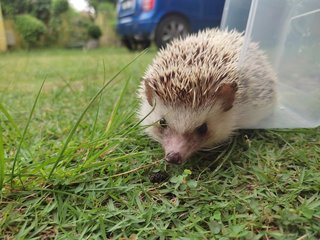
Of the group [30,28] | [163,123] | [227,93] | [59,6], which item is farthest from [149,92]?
[59,6]

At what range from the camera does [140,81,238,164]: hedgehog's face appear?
175 cm

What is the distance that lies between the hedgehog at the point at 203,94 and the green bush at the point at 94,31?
11.5 m

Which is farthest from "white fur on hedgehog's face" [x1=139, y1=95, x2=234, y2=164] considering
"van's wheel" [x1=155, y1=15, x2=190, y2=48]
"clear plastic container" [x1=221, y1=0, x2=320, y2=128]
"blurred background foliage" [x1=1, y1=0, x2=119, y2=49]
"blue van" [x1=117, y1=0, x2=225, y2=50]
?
"van's wheel" [x1=155, y1=15, x2=190, y2=48]

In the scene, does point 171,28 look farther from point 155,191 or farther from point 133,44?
point 155,191

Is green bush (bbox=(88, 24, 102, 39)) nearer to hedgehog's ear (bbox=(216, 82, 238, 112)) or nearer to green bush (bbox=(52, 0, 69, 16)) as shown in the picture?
green bush (bbox=(52, 0, 69, 16))

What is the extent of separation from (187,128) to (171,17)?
6.44m

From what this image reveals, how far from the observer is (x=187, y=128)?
180 cm

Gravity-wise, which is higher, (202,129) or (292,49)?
(292,49)

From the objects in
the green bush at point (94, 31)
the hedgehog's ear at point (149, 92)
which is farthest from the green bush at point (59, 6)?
the hedgehog's ear at point (149, 92)

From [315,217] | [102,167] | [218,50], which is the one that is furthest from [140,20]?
[315,217]

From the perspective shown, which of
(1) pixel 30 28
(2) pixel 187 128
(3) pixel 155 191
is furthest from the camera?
(1) pixel 30 28

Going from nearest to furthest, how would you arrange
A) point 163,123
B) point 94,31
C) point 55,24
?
point 163,123 → point 55,24 → point 94,31

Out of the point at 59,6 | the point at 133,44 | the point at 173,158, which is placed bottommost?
the point at 133,44

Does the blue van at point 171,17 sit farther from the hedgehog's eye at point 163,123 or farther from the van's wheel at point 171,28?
the hedgehog's eye at point 163,123
